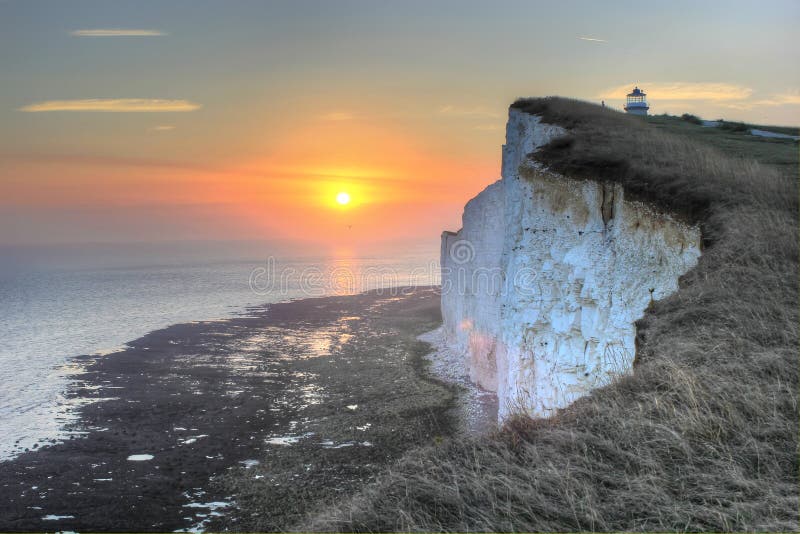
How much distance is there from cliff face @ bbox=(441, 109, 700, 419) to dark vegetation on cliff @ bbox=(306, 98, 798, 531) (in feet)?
8.04

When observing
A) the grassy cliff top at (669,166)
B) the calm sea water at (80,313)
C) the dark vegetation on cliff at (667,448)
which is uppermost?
the grassy cliff top at (669,166)

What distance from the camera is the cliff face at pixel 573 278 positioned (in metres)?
11.7

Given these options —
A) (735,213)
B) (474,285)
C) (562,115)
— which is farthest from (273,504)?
(562,115)

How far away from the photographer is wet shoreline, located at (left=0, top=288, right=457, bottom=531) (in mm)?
12039

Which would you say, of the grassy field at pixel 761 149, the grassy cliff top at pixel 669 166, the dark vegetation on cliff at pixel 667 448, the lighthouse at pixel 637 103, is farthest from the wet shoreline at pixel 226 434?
the lighthouse at pixel 637 103

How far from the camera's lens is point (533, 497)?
457 centimetres

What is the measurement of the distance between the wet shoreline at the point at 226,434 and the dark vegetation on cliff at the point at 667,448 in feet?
23.2

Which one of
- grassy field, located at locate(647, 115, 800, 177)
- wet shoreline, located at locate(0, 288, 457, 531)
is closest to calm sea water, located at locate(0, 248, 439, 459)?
wet shoreline, located at locate(0, 288, 457, 531)

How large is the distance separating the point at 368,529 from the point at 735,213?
10068mm

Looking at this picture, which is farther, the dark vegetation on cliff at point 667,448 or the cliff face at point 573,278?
the cliff face at point 573,278

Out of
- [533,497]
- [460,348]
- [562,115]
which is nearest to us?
[533,497]

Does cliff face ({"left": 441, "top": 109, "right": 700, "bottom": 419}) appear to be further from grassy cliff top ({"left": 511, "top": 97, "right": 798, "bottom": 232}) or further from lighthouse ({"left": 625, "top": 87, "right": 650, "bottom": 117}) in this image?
lighthouse ({"left": 625, "top": 87, "right": 650, "bottom": 117})

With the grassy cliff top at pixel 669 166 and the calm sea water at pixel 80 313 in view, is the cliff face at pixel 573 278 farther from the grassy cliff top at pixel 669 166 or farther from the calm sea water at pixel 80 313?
the calm sea water at pixel 80 313

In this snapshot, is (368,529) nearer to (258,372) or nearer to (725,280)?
(725,280)
